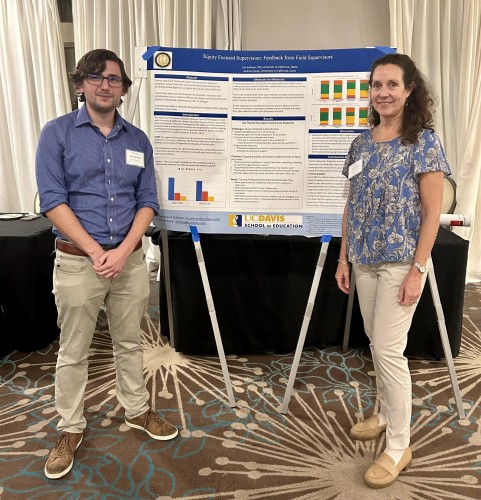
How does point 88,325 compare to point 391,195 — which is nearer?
point 391,195

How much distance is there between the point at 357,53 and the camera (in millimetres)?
1979

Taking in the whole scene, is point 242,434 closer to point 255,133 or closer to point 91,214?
point 91,214

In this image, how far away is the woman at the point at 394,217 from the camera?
4.95 ft

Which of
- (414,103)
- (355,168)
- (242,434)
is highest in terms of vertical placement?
(414,103)

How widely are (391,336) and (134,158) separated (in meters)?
1.16

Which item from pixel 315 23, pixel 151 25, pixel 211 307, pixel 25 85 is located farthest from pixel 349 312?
pixel 25 85

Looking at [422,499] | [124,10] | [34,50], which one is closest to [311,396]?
[422,499]

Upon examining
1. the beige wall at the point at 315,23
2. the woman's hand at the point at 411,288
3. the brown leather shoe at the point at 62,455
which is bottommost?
the brown leather shoe at the point at 62,455

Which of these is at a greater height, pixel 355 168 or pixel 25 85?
pixel 25 85

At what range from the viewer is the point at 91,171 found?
1.62 m

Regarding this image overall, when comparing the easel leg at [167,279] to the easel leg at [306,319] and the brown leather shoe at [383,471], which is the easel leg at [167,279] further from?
the brown leather shoe at [383,471]

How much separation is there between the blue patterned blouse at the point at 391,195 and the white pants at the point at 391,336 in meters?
0.06

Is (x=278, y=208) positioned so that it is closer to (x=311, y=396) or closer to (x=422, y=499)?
(x=311, y=396)

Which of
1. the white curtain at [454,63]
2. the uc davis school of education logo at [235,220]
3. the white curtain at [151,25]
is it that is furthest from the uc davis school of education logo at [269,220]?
the white curtain at [454,63]
